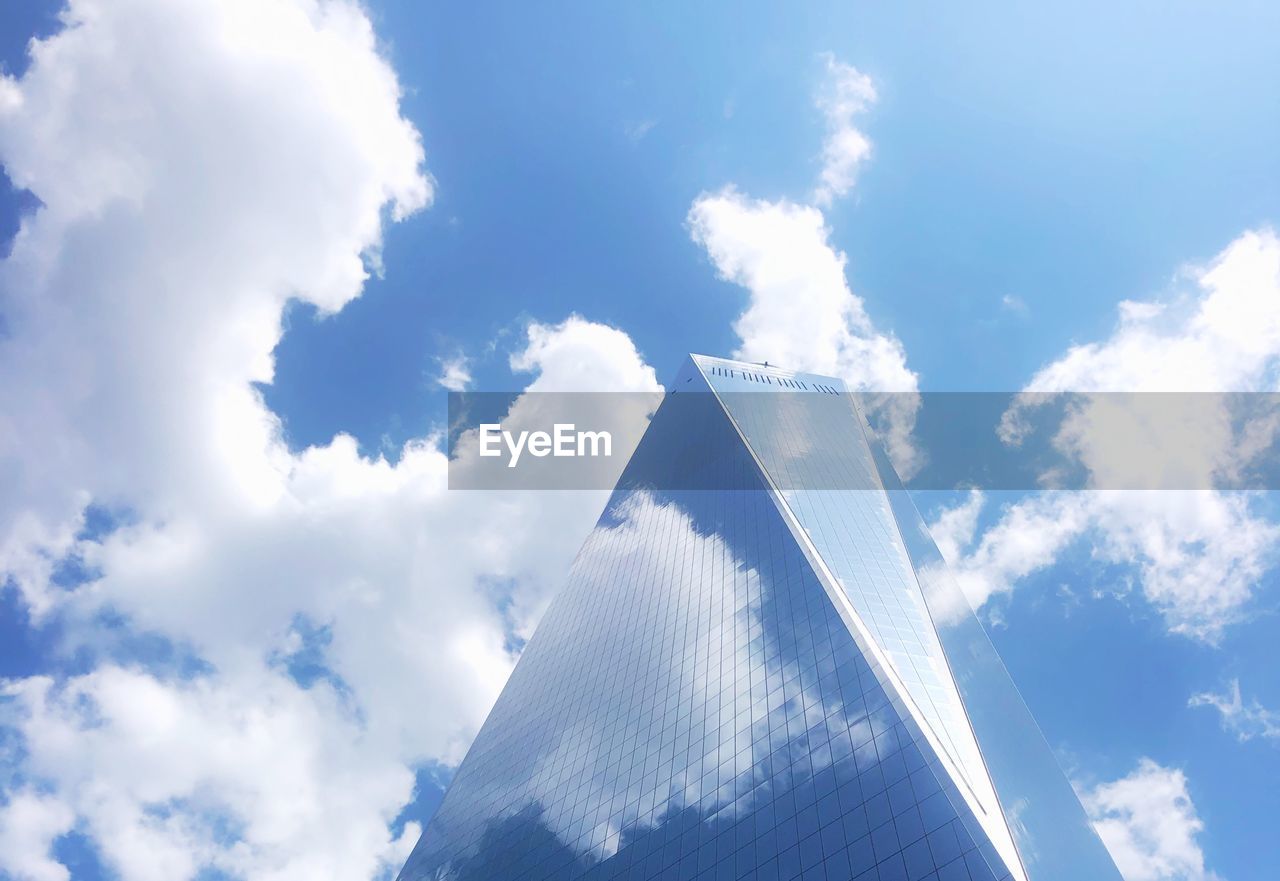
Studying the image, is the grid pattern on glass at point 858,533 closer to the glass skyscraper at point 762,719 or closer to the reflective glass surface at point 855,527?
the reflective glass surface at point 855,527

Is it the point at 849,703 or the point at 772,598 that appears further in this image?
the point at 772,598

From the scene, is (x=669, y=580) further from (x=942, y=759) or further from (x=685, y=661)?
(x=942, y=759)

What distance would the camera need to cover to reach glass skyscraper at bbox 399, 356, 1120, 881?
105ft

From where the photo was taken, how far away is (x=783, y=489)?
250ft

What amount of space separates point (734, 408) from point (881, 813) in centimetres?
7925

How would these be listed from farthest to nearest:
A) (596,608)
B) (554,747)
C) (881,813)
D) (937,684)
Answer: (596,608) → (554,747) → (937,684) → (881,813)

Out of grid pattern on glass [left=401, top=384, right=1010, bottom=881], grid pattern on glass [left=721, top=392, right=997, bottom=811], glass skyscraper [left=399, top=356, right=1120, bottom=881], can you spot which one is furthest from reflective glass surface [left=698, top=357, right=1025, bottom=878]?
grid pattern on glass [left=401, top=384, right=1010, bottom=881]

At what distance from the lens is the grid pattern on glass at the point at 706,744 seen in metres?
30.9

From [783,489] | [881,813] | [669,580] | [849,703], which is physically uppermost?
[783,489]

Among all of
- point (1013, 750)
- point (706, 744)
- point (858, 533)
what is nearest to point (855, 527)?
point (858, 533)

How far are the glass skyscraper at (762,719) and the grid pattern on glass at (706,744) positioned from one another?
15 centimetres

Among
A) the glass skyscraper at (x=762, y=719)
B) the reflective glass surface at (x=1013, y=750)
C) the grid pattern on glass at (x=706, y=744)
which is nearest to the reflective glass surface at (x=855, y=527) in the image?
the glass skyscraper at (x=762, y=719)

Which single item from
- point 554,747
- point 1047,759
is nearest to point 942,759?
point 554,747

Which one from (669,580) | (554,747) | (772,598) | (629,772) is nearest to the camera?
(629,772)
